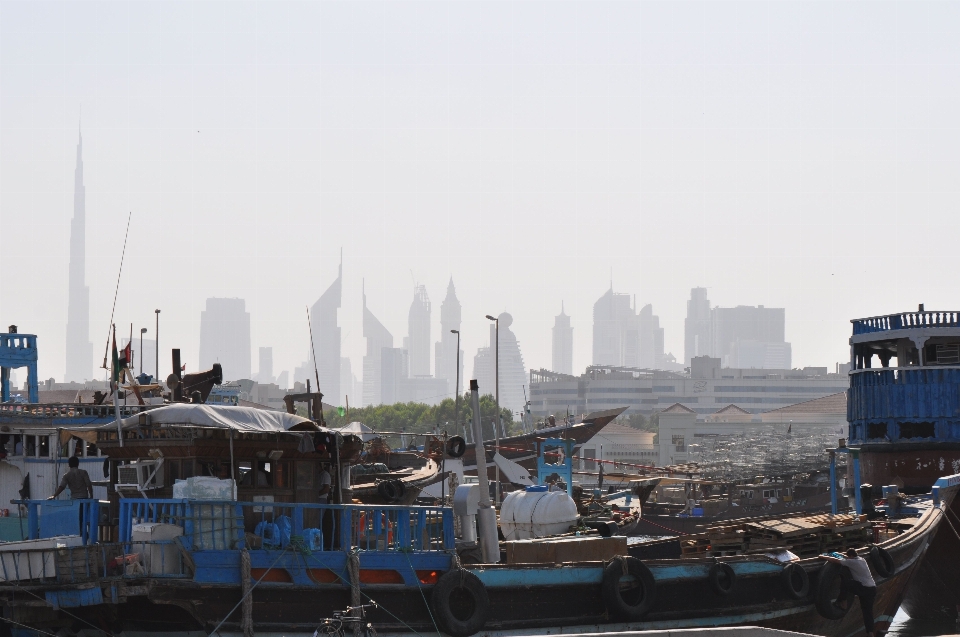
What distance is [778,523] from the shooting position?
2395cm

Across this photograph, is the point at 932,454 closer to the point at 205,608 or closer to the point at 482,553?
the point at 482,553

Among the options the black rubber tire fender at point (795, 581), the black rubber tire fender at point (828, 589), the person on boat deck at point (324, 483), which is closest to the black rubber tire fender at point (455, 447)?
the person on boat deck at point (324, 483)

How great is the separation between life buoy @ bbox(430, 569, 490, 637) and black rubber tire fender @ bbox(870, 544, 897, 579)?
30.4ft

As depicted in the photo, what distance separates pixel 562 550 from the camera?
2039 cm

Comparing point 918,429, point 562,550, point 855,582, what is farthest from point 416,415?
point 562,550

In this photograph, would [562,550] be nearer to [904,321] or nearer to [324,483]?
[324,483]

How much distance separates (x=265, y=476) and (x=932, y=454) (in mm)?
22847

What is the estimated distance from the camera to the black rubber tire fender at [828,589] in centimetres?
2247

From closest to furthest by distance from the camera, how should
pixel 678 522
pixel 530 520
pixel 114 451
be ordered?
pixel 114 451 < pixel 530 520 < pixel 678 522

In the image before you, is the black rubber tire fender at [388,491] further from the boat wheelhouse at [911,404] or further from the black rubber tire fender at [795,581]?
the boat wheelhouse at [911,404]

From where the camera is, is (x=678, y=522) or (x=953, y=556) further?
(x=678, y=522)

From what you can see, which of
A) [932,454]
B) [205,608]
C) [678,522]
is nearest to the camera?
[205,608]

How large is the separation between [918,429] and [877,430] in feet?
4.44

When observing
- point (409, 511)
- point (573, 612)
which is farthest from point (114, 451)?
point (573, 612)
